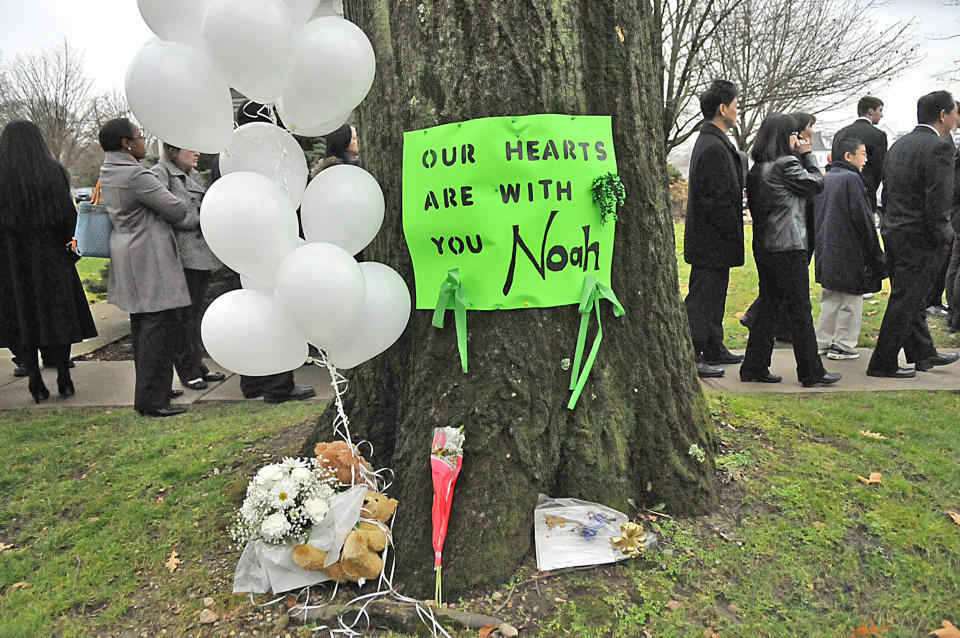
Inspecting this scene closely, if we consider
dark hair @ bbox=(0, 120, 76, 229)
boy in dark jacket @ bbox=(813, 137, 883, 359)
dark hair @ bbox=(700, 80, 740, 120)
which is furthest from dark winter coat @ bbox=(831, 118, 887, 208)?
dark hair @ bbox=(0, 120, 76, 229)

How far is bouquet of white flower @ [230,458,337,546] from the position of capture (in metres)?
2.44

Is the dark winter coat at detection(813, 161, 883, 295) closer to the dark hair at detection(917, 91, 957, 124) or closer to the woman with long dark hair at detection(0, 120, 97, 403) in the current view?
the dark hair at detection(917, 91, 957, 124)

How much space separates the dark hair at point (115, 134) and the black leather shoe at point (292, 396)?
2040 mm

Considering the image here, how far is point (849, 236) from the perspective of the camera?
5.43 meters

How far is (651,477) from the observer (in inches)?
111

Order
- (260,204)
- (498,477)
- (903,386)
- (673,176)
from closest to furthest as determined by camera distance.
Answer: (260,204)
(498,477)
(903,386)
(673,176)

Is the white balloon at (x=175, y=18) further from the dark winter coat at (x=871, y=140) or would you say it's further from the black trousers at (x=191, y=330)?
the dark winter coat at (x=871, y=140)

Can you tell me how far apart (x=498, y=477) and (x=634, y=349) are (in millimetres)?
782

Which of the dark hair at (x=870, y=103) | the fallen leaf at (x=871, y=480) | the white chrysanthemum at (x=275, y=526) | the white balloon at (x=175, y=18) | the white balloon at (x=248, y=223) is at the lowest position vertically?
the fallen leaf at (x=871, y=480)

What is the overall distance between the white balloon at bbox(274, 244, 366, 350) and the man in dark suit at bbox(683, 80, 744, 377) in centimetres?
351

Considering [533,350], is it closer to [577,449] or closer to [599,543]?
[577,449]

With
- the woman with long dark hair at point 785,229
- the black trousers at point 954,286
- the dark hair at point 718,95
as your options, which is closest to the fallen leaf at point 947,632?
the woman with long dark hair at point 785,229

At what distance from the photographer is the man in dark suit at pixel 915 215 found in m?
4.79

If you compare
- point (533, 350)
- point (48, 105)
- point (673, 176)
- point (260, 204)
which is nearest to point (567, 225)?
point (533, 350)
